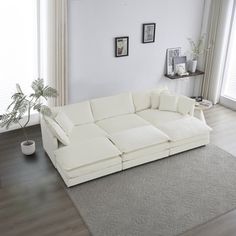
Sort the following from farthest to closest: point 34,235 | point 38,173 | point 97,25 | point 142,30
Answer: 1. point 142,30
2. point 97,25
3. point 38,173
4. point 34,235

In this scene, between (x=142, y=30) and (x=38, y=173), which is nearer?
(x=38, y=173)

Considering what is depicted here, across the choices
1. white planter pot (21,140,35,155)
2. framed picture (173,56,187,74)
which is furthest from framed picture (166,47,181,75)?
white planter pot (21,140,35,155)

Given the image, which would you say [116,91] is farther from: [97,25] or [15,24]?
[15,24]

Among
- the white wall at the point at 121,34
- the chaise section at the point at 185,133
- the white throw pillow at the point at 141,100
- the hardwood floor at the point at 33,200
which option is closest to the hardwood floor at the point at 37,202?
the hardwood floor at the point at 33,200

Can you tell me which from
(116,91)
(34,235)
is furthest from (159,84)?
(34,235)

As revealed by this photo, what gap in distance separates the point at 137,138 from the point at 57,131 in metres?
1.20

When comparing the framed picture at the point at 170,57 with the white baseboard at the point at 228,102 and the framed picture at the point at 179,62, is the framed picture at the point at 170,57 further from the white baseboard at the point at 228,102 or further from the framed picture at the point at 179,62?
the white baseboard at the point at 228,102

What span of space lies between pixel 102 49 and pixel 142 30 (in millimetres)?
922

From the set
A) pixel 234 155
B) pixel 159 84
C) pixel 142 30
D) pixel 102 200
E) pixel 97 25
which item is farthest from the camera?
pixel 159 84

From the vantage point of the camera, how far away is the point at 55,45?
5.67 metres

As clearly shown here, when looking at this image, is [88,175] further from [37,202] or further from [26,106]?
[26,106]

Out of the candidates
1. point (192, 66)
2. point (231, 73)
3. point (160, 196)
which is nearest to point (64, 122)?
point (160, 196)

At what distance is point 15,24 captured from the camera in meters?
5.50

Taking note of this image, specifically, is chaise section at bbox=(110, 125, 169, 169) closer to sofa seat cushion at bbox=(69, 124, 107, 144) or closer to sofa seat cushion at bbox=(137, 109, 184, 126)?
sofa seat cushion at bbox=(69, 124, 107, 144)
